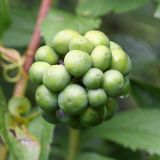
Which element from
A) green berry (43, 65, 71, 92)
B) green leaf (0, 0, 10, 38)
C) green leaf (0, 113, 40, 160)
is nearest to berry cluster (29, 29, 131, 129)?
green berry (43, 65, 71, 92)

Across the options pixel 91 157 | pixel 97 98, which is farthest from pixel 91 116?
pixel 91 157

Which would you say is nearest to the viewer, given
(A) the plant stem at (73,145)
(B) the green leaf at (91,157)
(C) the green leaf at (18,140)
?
(C) the green leaf at (18,140)

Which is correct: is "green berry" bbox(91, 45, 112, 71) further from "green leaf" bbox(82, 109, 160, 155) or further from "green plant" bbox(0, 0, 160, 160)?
"green leaf" bbox(82, 109, 160, 155)

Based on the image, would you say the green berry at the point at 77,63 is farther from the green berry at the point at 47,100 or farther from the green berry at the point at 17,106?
the green berry at the point at 17,106

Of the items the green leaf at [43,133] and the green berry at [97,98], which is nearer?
the green berry at [97,98]

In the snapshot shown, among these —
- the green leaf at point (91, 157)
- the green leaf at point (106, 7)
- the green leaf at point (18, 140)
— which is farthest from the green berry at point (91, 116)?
the green leaf at point (106, 7)

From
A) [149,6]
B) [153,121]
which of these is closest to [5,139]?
[153,121]

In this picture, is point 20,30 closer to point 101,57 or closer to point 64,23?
point 64,23
